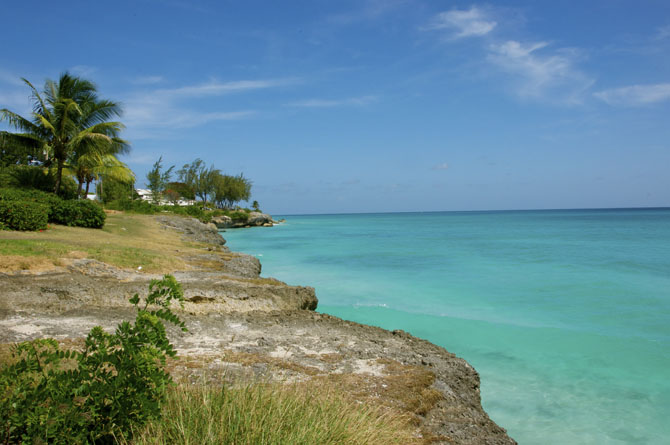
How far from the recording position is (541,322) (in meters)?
12.3

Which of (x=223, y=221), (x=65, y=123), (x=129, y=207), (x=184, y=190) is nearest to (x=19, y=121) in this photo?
(x=65, y=123)

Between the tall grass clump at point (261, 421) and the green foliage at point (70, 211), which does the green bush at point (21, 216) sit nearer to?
the green foliage at point (70, 211)

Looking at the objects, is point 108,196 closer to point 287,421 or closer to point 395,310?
point 395,310

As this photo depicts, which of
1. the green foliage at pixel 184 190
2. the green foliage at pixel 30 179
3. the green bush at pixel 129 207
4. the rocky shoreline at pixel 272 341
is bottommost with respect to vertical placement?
the rocky shoreline at pixel 272 341

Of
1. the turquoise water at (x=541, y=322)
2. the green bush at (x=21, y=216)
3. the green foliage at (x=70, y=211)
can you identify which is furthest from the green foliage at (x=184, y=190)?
the green bush at (x=21, y=216)

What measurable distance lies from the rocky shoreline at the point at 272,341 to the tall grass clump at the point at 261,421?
0.33m

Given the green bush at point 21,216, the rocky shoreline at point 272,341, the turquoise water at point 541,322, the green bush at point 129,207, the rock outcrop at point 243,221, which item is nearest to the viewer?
the rocky shoreline at point 272,341

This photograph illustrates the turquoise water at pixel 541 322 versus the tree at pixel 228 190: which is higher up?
the tree at pixel 228 190

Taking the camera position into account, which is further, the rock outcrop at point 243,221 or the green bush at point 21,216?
the rock outcrop at point 243,221

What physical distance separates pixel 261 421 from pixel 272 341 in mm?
3014

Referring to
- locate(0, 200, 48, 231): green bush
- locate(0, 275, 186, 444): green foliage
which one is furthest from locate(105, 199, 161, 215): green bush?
locate(0, 275, 186, 444): green foliage

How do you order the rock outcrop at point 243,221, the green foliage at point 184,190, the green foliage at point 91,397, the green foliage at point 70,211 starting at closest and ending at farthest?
the green foliage at point 91,397 < the green foliage at point 70,211 < the rock outcrop at point 243,221 < the green foliage at point 184,190

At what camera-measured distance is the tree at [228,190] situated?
3157 inches

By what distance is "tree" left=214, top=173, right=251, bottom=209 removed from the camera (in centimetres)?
8019
